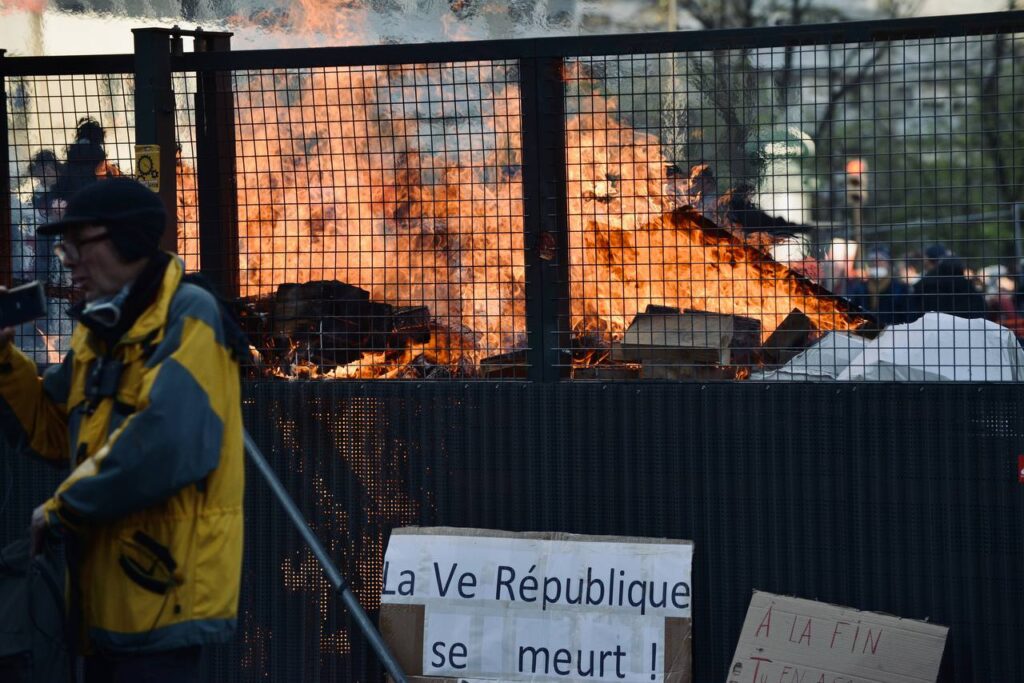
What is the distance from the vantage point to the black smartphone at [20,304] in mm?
4152

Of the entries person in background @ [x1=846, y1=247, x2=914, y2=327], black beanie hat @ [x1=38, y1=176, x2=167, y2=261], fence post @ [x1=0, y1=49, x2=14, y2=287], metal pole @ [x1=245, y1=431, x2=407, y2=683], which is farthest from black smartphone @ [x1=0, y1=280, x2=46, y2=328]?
person in background @ [x1=846, y1=247, x2=914, y2=327]

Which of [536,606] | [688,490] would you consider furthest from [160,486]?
[688,490]

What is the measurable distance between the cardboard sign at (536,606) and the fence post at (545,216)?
861 millimetres

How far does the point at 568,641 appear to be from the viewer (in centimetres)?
629

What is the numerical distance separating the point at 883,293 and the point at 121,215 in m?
3.78

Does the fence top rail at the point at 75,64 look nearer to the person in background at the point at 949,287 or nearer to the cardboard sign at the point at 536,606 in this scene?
the cardboard sign at the point at 536,606

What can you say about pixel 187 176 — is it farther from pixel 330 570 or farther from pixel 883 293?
pixel 883 293

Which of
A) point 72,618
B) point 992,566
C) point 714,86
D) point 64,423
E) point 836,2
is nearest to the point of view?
point 72,618

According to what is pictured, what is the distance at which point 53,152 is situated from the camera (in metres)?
7.20

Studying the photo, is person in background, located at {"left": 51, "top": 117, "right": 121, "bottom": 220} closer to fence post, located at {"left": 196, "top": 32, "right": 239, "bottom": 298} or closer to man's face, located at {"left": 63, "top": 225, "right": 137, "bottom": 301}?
fence post, located at {"left": 196, "top": 32, "right": 239, "bottom": 298}

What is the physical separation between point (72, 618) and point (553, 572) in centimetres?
282

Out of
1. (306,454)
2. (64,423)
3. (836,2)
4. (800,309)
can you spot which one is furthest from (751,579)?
(836,2)

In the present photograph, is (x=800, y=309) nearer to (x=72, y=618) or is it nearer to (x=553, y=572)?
(x=553, y=572)

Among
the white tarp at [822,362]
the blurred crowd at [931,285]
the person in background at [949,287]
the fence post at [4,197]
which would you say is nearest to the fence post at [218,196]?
the fence post at [4,197]
